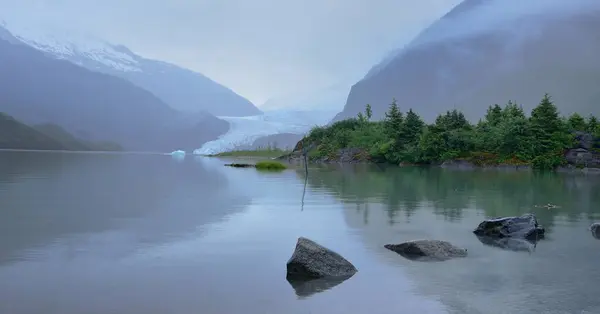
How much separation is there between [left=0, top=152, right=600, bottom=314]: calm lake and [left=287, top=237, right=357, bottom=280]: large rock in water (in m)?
0.22

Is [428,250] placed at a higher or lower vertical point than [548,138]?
lower

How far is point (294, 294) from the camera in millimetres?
7492

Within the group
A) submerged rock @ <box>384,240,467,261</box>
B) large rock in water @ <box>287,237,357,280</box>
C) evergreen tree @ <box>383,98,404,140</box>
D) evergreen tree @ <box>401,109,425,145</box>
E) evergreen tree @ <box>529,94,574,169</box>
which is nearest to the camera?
large rock in water @ <box>287,237,357,280</box>

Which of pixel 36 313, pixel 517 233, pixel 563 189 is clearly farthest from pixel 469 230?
pixel 563 189

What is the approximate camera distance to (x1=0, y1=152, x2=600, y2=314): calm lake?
7082 millimetres

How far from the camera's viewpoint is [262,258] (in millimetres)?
9602

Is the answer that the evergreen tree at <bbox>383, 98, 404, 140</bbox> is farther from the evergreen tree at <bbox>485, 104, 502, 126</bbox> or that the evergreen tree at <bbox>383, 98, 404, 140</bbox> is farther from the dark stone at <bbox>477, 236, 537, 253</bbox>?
the dark stone at <bbox>477, 236, 537, 253</bbox>

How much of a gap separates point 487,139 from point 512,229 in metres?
46.9

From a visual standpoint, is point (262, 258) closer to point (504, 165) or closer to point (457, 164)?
point (504, 165)

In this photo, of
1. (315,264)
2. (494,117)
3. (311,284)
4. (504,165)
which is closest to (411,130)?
(494,117)

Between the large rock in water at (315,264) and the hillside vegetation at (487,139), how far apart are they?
152 feet

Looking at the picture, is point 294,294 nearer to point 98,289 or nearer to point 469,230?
point 98,289

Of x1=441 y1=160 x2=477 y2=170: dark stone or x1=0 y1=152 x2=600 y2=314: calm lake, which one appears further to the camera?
x1=441 y1=160 x2=477 y2=170: dark stone

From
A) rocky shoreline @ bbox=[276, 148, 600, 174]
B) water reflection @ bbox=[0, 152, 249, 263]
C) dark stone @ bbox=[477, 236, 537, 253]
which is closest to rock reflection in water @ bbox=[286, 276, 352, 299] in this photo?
water reflection @ bbox=[0, 152, 249, 263]
